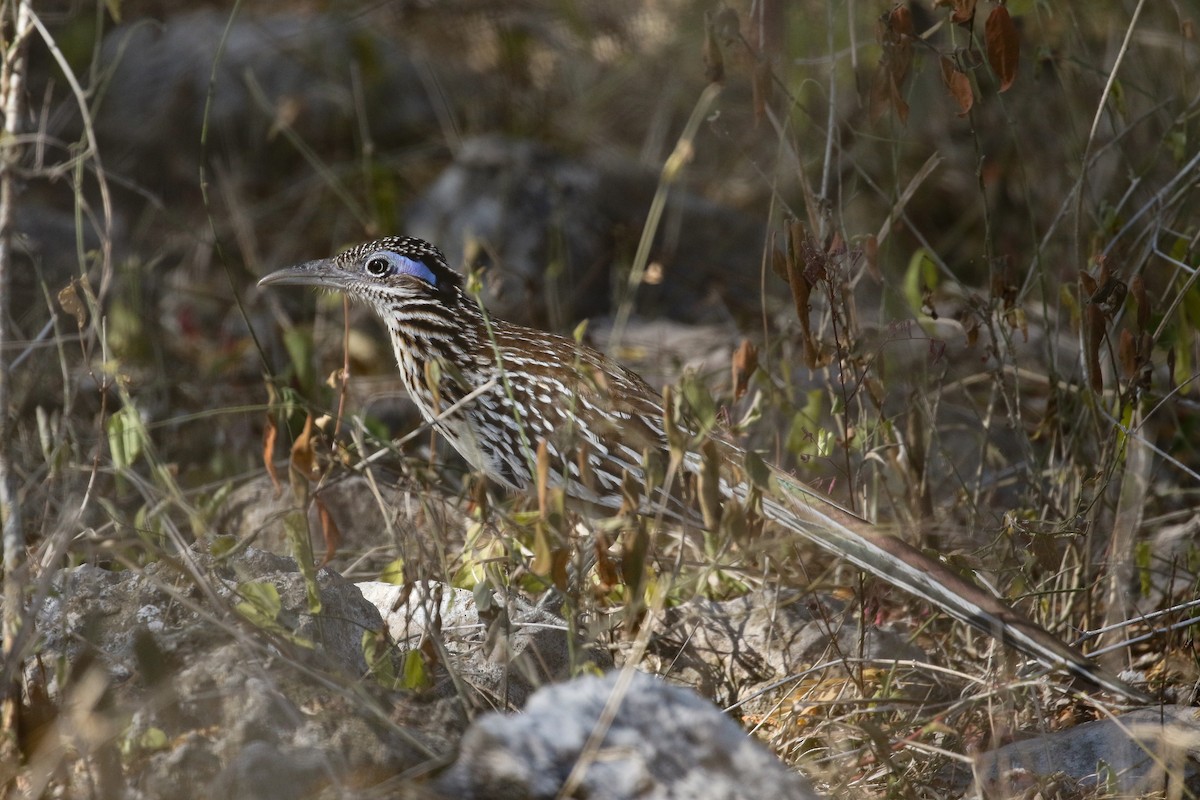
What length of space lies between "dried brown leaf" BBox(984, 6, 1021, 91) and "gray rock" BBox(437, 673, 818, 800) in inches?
97.2

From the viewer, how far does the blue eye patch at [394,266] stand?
19.7 feet

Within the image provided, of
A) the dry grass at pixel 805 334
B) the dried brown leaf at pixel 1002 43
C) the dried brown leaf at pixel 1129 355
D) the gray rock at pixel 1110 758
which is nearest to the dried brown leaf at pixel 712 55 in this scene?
the dry grass at pixel 805 334

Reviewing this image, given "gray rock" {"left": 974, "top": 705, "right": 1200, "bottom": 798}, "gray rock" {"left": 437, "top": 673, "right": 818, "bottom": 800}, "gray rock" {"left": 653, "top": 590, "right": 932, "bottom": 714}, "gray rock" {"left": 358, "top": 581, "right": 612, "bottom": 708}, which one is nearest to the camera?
"gray rock" {"left": 437, "top": 673, "right": 818, "bottom": 800}

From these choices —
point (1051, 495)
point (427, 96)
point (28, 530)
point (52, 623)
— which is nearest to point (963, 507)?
point (1051, 495)

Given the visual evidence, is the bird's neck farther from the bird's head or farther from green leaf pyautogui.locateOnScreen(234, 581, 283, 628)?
green leaf pyautogui.locateOnScreen(234, 581, 283, 628)

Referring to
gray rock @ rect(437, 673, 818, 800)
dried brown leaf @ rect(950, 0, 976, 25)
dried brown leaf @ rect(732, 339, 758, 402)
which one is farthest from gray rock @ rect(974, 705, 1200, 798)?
dried brown leaf @ rect(950, 0, 976, 25)

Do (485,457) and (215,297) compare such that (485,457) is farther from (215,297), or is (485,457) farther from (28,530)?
(215,297)

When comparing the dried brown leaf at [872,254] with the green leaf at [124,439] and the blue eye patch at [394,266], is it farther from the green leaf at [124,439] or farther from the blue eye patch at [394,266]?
the green leaf at [124,439]

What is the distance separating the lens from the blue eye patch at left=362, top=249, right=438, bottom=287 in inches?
237

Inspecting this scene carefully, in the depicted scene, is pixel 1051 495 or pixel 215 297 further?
pixel 215 297

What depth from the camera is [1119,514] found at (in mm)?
5211

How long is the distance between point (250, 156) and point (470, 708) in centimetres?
746

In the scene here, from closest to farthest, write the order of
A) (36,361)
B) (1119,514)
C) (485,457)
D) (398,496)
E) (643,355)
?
(1119,514), (485,457), (398,496), (36,361), (643,355)

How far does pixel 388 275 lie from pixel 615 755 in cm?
348
